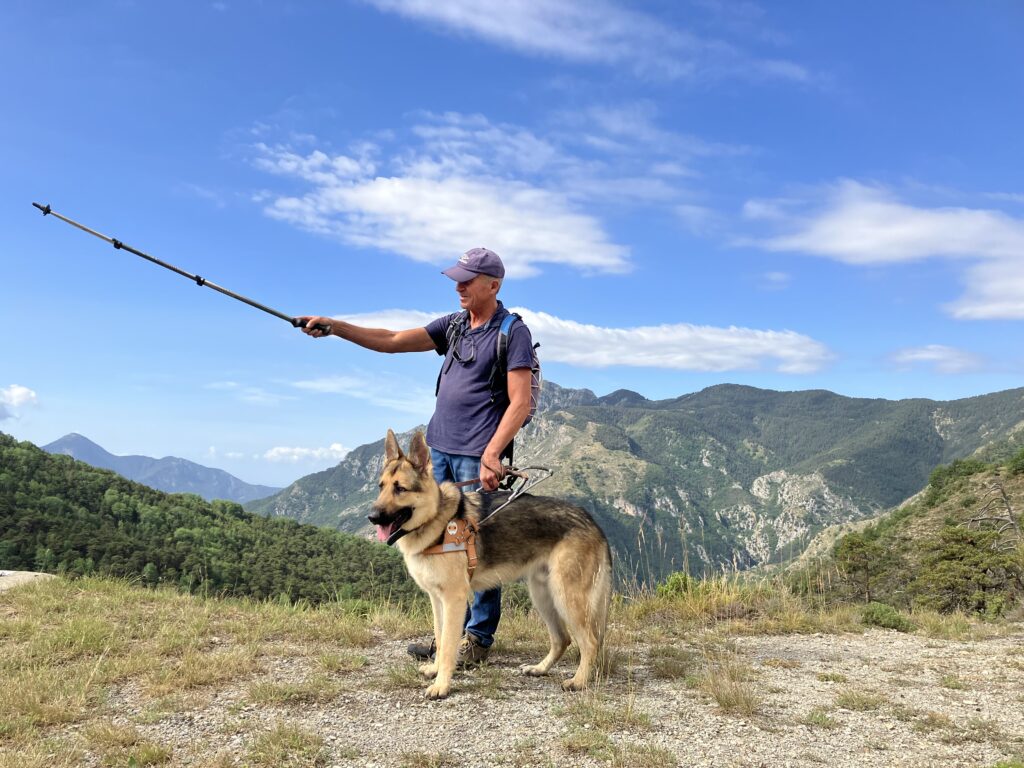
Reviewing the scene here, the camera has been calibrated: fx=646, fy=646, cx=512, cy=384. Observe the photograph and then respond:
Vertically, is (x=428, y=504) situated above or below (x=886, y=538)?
above

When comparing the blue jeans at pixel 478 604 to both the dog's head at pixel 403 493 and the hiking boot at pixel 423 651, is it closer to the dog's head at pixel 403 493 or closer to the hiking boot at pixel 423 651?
the hiking boot at pixel 423 651

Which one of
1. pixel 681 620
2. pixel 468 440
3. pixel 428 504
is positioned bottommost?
pixel 681 620

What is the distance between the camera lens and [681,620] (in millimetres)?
8586

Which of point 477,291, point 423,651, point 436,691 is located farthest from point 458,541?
point 477,291

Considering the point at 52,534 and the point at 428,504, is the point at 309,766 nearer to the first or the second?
the point at 428,504

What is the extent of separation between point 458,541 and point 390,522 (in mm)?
623

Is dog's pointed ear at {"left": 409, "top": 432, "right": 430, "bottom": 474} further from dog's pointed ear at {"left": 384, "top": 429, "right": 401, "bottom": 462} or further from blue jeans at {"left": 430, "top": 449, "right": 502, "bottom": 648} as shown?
blue jeans at {"left": 430, "top": 449, "right": 502, "bottom": 648}

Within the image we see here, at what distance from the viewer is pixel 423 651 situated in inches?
246

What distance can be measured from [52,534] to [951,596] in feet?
174

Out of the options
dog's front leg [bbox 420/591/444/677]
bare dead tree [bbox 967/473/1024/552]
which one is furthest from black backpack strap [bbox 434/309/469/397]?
bare dead tree [bbox 967/473/1024/552]

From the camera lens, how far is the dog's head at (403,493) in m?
4.96

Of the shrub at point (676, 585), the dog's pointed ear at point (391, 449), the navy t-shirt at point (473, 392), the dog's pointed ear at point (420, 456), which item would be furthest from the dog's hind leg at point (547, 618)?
the shrub at point (676, 585)

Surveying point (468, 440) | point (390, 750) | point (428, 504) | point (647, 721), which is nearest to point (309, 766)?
point (390, 750)

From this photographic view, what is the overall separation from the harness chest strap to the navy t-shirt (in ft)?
2.78
